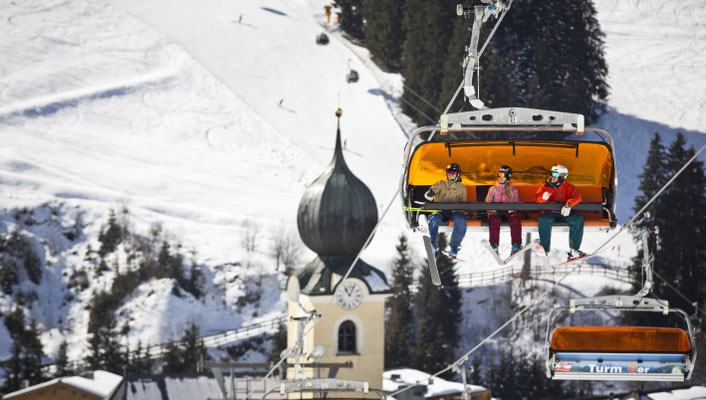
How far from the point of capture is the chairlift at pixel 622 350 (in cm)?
1647

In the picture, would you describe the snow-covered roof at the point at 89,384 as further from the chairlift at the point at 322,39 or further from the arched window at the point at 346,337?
the chairlift at the point at 322,39

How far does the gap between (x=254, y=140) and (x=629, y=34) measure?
35.3 m

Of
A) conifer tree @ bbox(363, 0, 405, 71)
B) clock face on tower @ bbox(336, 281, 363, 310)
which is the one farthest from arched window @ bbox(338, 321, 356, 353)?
conifer tree @ bbox(363, 0, 405, 71)

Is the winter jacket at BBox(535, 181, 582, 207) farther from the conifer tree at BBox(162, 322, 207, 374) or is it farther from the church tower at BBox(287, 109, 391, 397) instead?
the conifer tree at BBox(162, 322, 207, 374)

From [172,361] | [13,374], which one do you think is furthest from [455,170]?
[13,374]

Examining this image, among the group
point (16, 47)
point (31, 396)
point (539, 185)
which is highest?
point (16, 47)

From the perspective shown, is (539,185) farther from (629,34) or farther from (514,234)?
(629,34)

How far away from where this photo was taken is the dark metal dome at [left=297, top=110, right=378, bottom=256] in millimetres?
36875

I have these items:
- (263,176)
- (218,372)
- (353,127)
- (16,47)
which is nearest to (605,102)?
(353,127)

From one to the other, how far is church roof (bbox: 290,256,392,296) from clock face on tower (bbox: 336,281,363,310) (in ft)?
1.11

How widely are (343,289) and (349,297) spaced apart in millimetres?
301

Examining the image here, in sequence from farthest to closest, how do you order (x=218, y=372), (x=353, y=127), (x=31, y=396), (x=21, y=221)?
(x=353, y=127), (x=21, y=221), (x=31, y=396), (x=218, y=372)

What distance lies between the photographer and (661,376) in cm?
1658

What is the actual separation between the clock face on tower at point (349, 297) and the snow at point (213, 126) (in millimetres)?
24747
